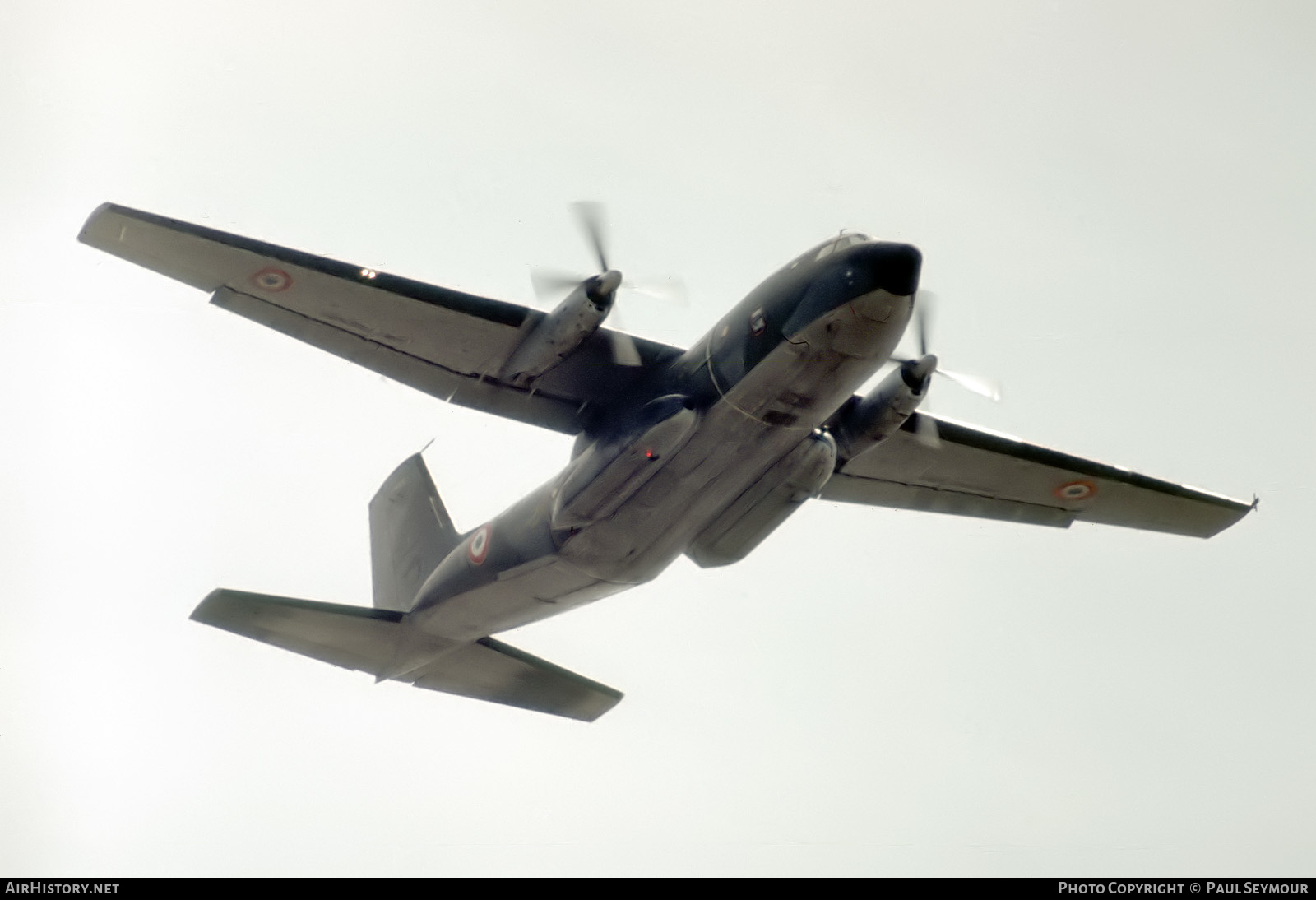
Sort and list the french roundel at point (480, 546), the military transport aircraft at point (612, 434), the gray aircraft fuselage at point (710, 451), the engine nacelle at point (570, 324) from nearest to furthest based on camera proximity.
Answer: the gray aircraft fuselage at point (710, 451)
the military transport aircraft at point (612, 434)
the engine nacelle at point (570, 324)
the french roundel at point (480, 546)

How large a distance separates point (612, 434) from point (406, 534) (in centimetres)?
629

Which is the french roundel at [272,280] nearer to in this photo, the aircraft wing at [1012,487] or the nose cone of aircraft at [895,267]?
the nose cone of aircraft at [895,267]

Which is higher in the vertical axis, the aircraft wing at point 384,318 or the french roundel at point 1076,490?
the french roundel at point 1076,490

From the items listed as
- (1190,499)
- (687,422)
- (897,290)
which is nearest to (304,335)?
(687,422)

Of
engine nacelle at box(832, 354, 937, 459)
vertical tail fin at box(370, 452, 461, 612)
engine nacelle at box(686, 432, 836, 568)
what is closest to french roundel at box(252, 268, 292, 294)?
vertical tail fin at box(370, 452, 461, 612)

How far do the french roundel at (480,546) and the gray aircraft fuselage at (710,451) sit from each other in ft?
0.07

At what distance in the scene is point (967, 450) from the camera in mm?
18078

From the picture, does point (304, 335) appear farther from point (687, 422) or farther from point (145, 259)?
point (687, 422)

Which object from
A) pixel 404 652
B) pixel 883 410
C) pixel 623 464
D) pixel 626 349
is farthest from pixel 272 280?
pixel 883 410

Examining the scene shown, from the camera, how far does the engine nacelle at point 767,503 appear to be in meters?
15.3

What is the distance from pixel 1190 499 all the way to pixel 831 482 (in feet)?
16.9

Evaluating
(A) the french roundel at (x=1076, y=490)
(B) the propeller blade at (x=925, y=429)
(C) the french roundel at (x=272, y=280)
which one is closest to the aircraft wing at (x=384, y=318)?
(C) the french roundel at (x=272, y=280)

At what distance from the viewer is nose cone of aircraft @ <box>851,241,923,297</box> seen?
43.7 ft

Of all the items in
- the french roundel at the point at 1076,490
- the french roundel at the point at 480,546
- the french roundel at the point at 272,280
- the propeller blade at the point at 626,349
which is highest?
the french roundel at the point at 1076,490
